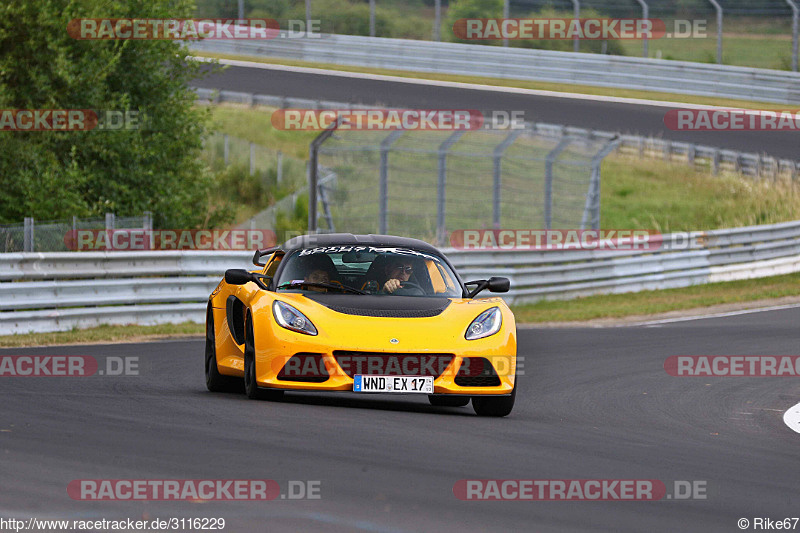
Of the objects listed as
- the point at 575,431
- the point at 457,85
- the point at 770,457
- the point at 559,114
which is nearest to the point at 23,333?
the point at 575,431

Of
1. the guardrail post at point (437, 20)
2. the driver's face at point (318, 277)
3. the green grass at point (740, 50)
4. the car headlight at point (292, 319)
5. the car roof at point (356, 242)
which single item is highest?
the guardrail post at point (437, 20)

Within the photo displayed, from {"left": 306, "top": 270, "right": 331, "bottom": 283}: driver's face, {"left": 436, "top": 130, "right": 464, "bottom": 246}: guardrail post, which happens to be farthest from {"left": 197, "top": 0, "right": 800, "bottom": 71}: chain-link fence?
{"left": 306, "top": 270, "right": 331, "bottom": 283}: driver's face

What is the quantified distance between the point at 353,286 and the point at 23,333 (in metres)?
6.93

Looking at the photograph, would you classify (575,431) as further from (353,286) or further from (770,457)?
(353,286)

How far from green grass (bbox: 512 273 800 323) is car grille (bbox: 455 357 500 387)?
11.1 meters

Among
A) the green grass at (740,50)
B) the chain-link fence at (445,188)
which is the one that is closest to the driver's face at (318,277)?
the chain-link fence at (445,188)

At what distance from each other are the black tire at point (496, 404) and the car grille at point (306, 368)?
115cm

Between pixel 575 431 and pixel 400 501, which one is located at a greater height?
pixel 400 501

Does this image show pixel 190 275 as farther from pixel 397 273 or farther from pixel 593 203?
pixel 593 203

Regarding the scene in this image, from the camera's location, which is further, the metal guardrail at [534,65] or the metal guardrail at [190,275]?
the metal guardrail at [534,65]

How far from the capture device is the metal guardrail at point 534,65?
3525 centimetres

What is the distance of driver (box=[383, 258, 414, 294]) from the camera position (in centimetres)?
1020

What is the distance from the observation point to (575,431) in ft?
28.5

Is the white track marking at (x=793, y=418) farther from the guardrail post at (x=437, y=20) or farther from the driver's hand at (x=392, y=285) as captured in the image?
the guardrail post at (x=437, y=20)
